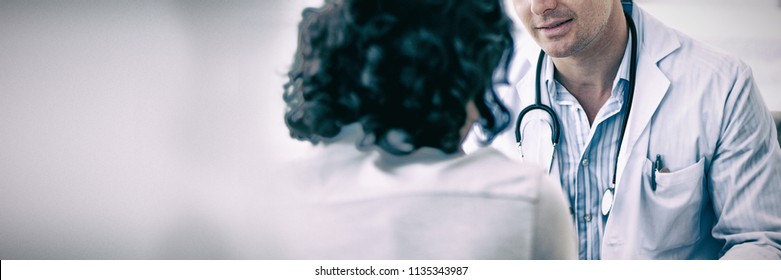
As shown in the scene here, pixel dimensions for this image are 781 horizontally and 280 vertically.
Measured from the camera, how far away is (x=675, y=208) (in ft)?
5.14

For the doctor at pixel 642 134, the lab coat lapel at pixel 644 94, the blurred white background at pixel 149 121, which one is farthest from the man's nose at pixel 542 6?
the blurred white background at pixel 149 121

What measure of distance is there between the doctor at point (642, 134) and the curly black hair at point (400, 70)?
0.66 feet

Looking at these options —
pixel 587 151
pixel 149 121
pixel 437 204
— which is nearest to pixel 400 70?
pixel 437 204

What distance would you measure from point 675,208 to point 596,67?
1.18ft

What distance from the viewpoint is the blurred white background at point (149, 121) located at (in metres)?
1.64

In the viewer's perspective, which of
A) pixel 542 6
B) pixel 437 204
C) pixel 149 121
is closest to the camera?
pixel 437 204

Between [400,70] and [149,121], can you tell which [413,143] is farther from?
[149,121]

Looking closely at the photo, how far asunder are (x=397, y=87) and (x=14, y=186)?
3.35 feet

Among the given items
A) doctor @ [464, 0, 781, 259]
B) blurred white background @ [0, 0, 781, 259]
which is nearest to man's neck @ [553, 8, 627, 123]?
doctor @ [464, 0, 781, 259]

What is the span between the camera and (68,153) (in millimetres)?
1696

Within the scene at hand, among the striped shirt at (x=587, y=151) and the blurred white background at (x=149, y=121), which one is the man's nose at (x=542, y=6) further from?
the blurred white background at (x=149, y=121)
